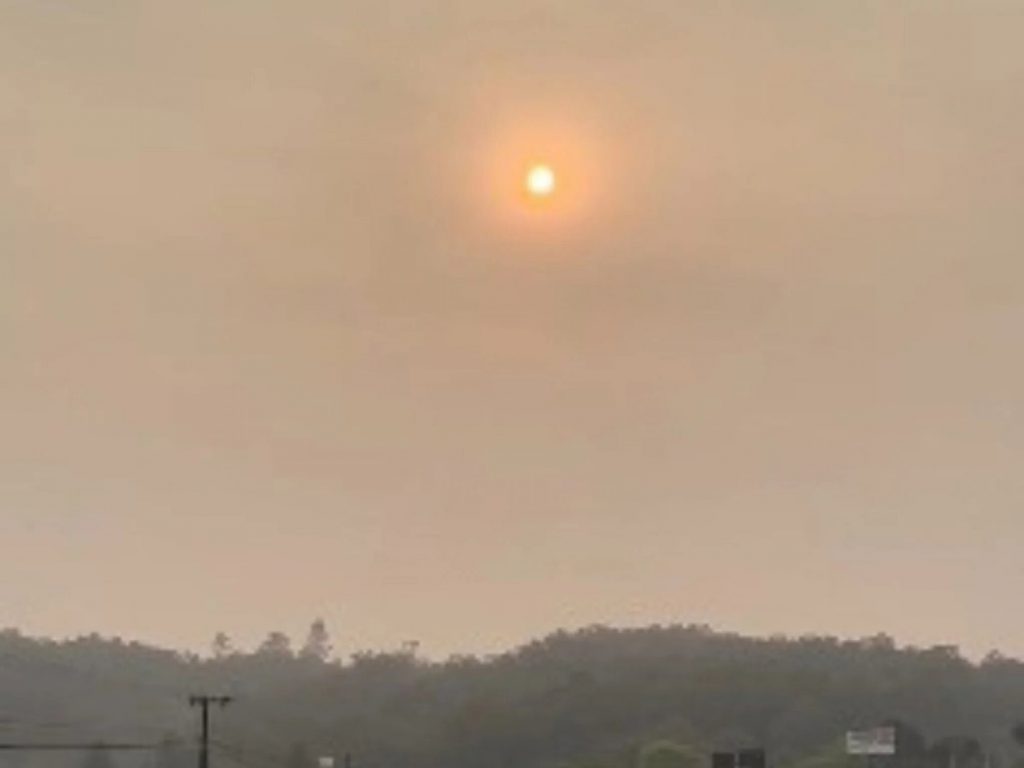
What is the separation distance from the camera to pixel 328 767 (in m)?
168

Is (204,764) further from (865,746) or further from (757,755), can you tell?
(865,746)

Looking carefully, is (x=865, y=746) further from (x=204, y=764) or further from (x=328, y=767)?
(x=204, y=764)

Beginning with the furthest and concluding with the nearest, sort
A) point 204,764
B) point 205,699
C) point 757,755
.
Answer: point 757,755, point 205,699, point 204,764

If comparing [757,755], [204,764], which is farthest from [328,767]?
[204,764]

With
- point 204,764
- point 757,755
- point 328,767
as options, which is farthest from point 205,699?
point 757,755

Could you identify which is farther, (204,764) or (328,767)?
(328,767)

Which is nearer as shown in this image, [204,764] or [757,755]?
[204,764]

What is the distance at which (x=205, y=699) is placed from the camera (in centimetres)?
12444

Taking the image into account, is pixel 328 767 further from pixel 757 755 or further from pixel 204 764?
pixel 204 764

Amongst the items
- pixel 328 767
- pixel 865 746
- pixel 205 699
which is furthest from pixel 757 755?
pixel 205 699

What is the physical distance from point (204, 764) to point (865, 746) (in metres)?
80.3

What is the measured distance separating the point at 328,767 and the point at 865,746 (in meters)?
52.7

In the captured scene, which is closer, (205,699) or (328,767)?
(205,699)

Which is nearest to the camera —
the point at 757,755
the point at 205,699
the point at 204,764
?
the point at 204,764
